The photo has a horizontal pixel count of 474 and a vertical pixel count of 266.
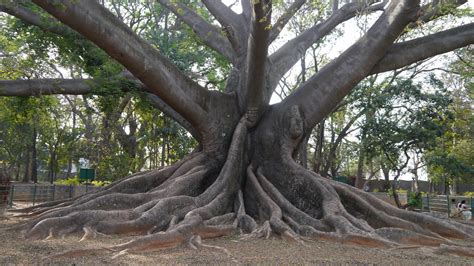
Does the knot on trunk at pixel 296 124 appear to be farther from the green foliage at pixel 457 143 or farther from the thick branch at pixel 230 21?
the green foliage at pixel 457 143

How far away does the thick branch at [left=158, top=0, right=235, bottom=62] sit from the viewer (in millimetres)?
10531

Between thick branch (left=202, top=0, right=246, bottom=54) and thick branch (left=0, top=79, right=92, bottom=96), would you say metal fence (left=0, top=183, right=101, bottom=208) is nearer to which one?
thick branch (left=0, top=79, right=92, bottom=96)

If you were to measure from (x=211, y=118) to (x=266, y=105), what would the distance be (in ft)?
4.44

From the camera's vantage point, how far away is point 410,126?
1445 centimetres

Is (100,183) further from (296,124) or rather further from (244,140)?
(296,124)

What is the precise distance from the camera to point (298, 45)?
34.5 feet

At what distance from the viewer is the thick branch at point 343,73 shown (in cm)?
819

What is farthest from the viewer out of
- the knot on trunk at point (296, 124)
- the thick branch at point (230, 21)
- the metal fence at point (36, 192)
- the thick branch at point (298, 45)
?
the metal fence at point (36, 192)

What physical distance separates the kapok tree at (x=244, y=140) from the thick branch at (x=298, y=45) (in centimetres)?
3

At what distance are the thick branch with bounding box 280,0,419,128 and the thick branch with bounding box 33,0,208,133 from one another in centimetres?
206

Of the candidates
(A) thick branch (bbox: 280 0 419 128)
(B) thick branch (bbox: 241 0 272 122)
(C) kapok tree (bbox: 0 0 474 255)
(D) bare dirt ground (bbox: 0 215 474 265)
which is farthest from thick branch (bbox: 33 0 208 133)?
(D) bare dirt ground (bbox: 0 215 474 265)

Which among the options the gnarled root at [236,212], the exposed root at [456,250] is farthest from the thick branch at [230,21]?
Result: the exposed root at [456,250]

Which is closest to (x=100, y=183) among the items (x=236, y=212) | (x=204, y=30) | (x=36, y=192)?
(x=36, y=192)

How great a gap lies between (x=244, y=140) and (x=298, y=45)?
10.5 ft
